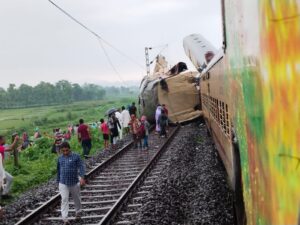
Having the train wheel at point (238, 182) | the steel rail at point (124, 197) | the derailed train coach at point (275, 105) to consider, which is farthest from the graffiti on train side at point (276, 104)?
the steel rail at point (124, 197)

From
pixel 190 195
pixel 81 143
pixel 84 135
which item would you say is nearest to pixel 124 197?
pixel 190 195

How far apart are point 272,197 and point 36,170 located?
1500 centimetres

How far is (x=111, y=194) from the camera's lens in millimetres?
10711

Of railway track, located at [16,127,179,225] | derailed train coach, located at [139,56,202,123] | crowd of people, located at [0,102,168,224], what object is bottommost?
railway track, located at [16,127,179,225]

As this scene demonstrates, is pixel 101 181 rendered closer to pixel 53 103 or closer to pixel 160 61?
pixel 160 61

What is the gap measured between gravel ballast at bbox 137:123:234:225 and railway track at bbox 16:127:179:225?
383 mm

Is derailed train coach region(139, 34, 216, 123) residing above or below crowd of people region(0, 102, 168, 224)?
above

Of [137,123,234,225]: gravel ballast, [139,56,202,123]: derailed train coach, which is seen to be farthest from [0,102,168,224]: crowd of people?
[139,56,202,123]: derailed train coach

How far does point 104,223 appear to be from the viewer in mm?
8070

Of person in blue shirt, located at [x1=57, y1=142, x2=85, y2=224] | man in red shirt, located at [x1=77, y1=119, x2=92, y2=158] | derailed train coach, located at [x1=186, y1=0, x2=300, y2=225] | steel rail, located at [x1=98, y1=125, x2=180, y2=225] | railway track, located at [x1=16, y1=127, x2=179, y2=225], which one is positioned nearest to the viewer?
derailed train coach, located at [x1=186, y1=0, x2=300, y2=225]

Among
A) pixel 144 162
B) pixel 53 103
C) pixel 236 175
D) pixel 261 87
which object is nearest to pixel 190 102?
pixel 144 162

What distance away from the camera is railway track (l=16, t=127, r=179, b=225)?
8727 mm

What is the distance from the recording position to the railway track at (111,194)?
8727mm

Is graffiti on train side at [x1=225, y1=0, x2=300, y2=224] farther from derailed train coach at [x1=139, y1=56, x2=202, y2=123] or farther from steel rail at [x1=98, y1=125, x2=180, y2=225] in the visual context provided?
derailed train coach at [x1=139, y1=56, x2=202, y2=123]
